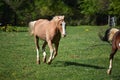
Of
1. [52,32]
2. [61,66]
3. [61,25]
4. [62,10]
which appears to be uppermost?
[61,25]

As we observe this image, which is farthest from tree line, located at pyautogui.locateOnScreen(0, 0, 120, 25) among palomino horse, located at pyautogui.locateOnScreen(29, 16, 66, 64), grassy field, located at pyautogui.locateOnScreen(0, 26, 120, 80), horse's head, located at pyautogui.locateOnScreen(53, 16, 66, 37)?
horse's head, located at pyautogui.locateOnScreen(53, 16, 66, 37)

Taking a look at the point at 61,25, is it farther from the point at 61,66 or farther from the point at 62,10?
the point at 62,10

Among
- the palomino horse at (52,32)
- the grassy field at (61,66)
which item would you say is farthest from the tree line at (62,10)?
the palomino horse at (52,32)

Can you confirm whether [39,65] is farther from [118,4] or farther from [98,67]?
[118,4]

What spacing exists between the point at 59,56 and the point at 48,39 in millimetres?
2951

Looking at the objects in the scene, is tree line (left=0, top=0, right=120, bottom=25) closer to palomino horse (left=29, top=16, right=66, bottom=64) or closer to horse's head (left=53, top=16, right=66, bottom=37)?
palomino horse (left=29, top=16, right=66, bottom=64)

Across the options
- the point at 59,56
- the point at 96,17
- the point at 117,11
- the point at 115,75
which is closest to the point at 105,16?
the point at 96,17

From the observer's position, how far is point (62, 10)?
52344 mm

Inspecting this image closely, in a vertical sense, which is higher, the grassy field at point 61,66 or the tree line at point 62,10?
the grassy field at point 61,66

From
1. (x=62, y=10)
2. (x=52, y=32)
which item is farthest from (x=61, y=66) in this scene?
(x=62, y=10)

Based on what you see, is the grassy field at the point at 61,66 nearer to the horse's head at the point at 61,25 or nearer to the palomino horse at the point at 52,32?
the palomino horse at the point at 52,32

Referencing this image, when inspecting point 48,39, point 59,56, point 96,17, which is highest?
point 48,39

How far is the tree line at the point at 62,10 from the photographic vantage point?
145 ft

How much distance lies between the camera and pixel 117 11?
45.2m
